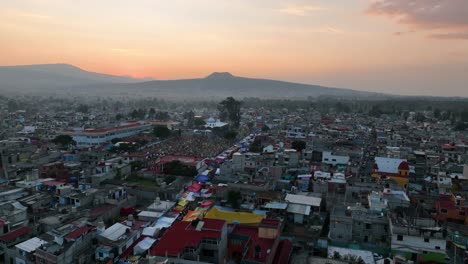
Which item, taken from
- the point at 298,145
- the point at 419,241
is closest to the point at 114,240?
the point at 419,241

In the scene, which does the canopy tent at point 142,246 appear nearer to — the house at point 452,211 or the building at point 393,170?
the house at point 452,211

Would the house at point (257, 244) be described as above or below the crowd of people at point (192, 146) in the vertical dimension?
above

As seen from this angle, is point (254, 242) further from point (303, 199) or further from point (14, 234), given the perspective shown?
→ point (14, 234)

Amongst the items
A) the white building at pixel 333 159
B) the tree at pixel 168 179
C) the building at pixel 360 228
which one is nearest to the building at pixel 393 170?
the white building at pixel 333 159

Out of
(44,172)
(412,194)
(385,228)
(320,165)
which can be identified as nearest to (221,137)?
(320,165)

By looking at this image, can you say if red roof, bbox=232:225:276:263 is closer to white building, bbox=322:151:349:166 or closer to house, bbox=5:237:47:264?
house, bbox=5:237:47:264

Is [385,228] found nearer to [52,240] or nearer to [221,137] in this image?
[52,240]
